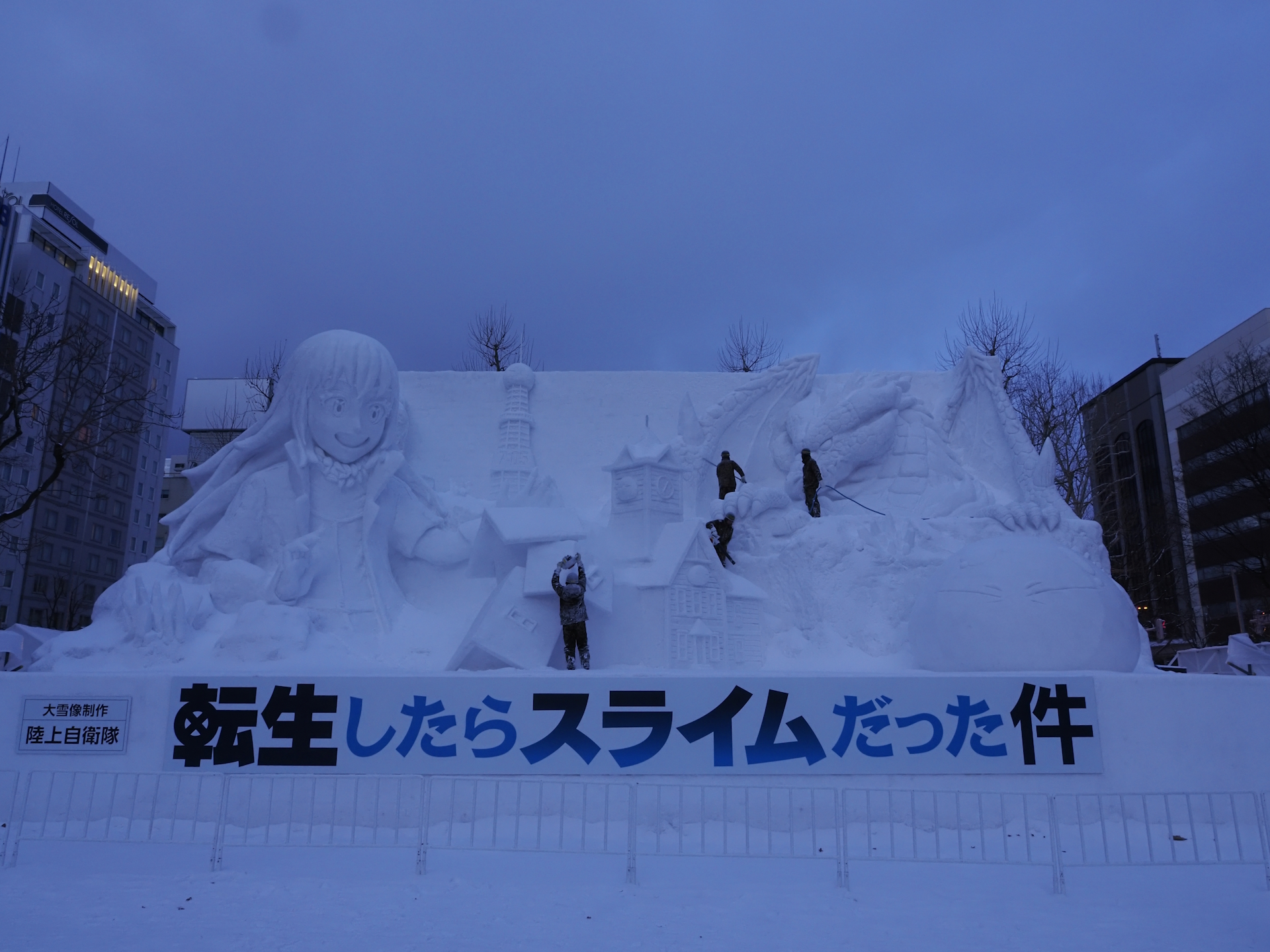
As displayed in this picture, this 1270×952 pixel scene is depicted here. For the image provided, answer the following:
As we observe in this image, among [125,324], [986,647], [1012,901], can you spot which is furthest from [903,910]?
[125,324]

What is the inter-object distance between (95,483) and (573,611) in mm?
28289

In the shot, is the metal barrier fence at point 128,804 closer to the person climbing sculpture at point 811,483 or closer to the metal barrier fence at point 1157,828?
the metal barrier fence at point 1157,828

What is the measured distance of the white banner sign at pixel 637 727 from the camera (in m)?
7.63

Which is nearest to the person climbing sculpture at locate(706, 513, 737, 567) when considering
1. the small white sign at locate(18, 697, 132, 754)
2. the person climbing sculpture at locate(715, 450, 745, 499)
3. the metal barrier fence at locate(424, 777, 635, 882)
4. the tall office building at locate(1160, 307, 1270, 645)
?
the person climbing sculpture at locate(715, 450, 745, 499)

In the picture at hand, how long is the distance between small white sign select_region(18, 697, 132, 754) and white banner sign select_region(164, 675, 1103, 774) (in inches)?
20.4

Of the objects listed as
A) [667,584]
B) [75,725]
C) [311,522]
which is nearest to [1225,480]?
[667,584]

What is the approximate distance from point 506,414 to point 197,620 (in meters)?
5.46

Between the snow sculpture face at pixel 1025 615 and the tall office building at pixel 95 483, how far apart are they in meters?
24.6

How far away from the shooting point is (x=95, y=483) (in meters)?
31.0

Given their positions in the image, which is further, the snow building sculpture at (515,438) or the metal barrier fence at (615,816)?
the snow building sculpture at (515,438)

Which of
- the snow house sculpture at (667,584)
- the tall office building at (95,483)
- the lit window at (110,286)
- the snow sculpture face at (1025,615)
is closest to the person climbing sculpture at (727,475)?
the snow house sculpture at (667,584)

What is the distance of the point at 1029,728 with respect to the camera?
779 cm

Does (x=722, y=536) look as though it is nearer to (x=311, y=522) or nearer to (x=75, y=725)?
(x=311, y=522)

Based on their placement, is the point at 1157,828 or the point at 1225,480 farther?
the point at 1225,480
